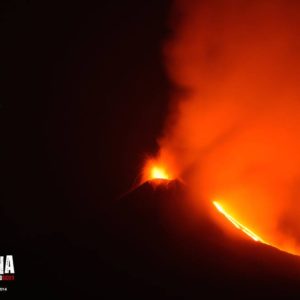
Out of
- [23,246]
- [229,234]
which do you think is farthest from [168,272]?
[23,246]

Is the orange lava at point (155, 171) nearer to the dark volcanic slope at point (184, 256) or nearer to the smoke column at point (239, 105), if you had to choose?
the smoke column at point (239, 105)

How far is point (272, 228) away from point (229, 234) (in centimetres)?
459

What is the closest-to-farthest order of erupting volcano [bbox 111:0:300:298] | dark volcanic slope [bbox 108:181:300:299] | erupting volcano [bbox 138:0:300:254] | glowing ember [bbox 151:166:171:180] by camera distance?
dark volcanic slope [bbox 108:181:300:299], glowing ember [bbox 151:166:171:180], erupting volcano [bbox 111:0:300:298], erupting volcano [bbox 138:0:300:254]

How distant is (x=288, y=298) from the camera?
7.99 meters

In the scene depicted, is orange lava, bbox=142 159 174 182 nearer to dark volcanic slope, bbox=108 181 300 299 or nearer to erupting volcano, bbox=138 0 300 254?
erupting volcano, bbox=138 0 300 254

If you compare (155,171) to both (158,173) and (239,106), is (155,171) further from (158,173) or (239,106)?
(239,106)

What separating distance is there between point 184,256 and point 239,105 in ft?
24.8

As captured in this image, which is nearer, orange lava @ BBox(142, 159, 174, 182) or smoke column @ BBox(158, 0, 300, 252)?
orange lava @ BBox(142, 159, 174, 182)

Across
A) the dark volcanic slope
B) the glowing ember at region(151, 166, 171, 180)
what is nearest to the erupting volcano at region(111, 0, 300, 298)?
the glowing ember at region(151, 166, 171, 180)

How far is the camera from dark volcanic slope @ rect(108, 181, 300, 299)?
8.20 meters

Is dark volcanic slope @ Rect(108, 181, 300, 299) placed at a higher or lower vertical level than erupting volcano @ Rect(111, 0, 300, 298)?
lower

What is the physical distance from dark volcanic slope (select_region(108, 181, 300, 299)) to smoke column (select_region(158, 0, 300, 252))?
150 inches

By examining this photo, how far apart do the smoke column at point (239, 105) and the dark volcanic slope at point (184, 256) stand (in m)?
3.81

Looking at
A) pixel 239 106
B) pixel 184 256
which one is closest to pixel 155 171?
pixel 184 256
